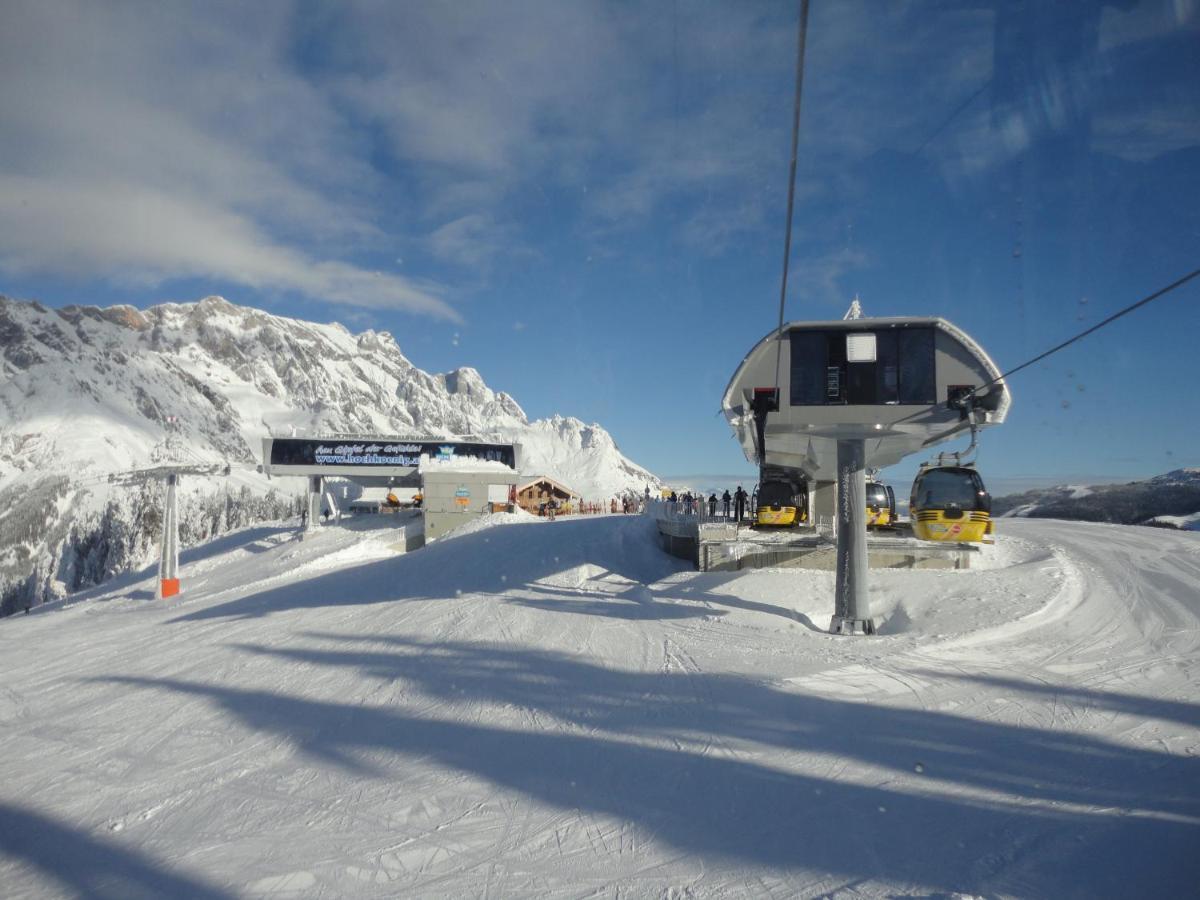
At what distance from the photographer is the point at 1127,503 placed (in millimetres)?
38406

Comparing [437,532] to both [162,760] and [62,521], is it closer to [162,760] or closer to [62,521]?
[162,760]

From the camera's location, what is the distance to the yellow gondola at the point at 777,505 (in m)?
19.6

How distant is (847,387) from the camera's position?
12586mm

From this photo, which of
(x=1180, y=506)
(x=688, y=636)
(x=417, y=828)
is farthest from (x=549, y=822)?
(x=1180, y=506)

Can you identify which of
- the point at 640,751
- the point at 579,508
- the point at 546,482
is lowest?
the point at 640,751

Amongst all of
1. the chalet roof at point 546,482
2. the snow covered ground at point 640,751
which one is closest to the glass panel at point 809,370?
the snow covered ground at point 640,751

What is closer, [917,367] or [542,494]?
[917,367]

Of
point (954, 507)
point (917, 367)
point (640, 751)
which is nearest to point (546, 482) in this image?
point (954, 507)

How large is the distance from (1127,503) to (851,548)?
115 feet

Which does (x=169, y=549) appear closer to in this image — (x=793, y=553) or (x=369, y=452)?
(x=369, y=452)

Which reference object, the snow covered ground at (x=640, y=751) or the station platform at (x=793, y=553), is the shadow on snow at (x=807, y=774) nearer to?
the snow covered ground at (x=640, y=751)

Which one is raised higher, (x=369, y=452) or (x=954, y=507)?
(x=369, y=452)

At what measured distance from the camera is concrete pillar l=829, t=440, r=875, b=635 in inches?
484

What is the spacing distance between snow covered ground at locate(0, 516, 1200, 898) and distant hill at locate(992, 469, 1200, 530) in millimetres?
22496
